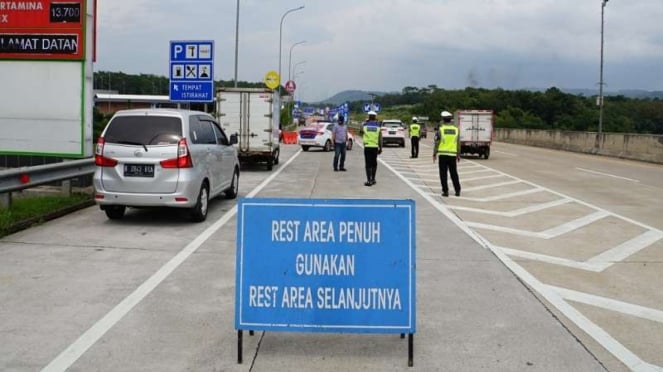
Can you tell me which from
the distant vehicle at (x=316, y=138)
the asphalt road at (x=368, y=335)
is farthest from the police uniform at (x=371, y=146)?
the distant vehicle at (x=316, y=138)

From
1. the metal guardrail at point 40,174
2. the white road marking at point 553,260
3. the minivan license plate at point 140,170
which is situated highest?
the minivan license plate at point 140,170

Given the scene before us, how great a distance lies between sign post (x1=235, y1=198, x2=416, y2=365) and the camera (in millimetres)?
4738

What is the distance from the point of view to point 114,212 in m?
10.8

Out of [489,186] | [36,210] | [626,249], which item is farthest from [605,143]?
[36,210]

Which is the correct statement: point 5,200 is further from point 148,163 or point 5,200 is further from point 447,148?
point 447,148

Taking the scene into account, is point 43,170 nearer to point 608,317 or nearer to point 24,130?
point 24,130

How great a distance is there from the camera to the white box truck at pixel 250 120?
21.3 metres

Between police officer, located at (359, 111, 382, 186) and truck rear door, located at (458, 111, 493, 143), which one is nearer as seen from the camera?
police officer, located at (359, 111, 382, 186)

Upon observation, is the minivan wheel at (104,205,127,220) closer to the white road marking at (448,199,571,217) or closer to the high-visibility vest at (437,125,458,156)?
the white road marking at (448,199,571,217)

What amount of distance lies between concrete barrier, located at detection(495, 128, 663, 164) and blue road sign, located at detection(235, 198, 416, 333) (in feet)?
87.4

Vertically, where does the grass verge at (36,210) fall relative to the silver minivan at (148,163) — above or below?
below

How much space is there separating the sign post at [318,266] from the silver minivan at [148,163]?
5.56m

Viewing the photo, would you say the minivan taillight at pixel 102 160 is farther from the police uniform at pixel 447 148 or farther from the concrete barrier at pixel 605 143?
the concrete barrier at pixel 605 143

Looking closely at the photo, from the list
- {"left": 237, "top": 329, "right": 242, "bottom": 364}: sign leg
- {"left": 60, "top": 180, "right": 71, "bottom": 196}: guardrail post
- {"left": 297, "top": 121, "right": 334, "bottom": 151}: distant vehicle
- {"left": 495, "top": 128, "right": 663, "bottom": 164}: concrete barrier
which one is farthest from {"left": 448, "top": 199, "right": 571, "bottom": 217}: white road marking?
{"left": 297, "top": 121, "right": 334, "bottom": 151}: distant vehicle
